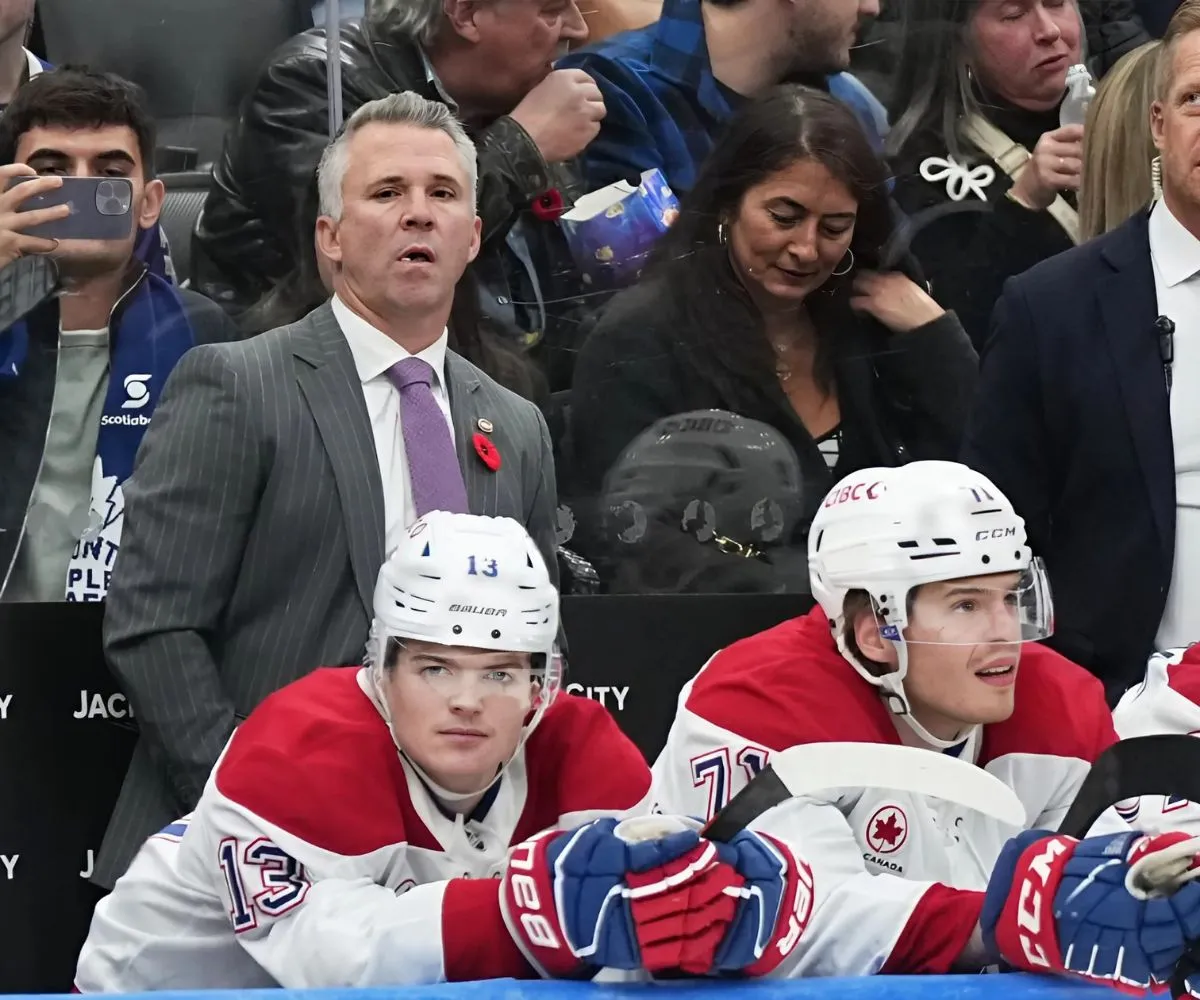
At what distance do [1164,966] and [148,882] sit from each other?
1273 mm

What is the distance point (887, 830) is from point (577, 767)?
1.34 ft

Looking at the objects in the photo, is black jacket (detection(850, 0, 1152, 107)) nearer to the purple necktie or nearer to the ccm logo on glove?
the purple necktie

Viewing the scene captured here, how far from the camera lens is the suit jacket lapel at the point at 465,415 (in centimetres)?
314

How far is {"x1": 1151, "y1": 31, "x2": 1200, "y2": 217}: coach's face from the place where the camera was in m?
3.19

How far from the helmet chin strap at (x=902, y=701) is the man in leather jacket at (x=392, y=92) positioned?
4.67ft

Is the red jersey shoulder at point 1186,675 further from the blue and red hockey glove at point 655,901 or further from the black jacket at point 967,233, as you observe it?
the black jacket at point 967,233

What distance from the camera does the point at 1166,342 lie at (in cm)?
324

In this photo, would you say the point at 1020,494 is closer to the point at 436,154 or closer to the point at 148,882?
the point at 436,154

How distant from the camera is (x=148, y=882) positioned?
101 inches

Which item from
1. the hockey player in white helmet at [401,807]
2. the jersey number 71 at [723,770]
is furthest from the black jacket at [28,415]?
the jersey number 71 at [723,770]

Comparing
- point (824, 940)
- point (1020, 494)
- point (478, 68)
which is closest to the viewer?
point (824, 940)

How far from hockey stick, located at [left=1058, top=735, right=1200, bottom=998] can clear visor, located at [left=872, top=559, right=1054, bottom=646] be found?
0.35 m

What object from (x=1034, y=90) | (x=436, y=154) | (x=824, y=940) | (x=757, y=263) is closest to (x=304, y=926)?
(x=824, y=940)

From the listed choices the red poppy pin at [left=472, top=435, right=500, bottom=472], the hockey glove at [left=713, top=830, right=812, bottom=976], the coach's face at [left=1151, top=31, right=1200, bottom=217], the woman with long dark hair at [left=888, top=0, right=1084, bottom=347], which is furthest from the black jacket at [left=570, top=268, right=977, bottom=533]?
the hockey glove at [left=713, top=830, right=812, bottom=976]
